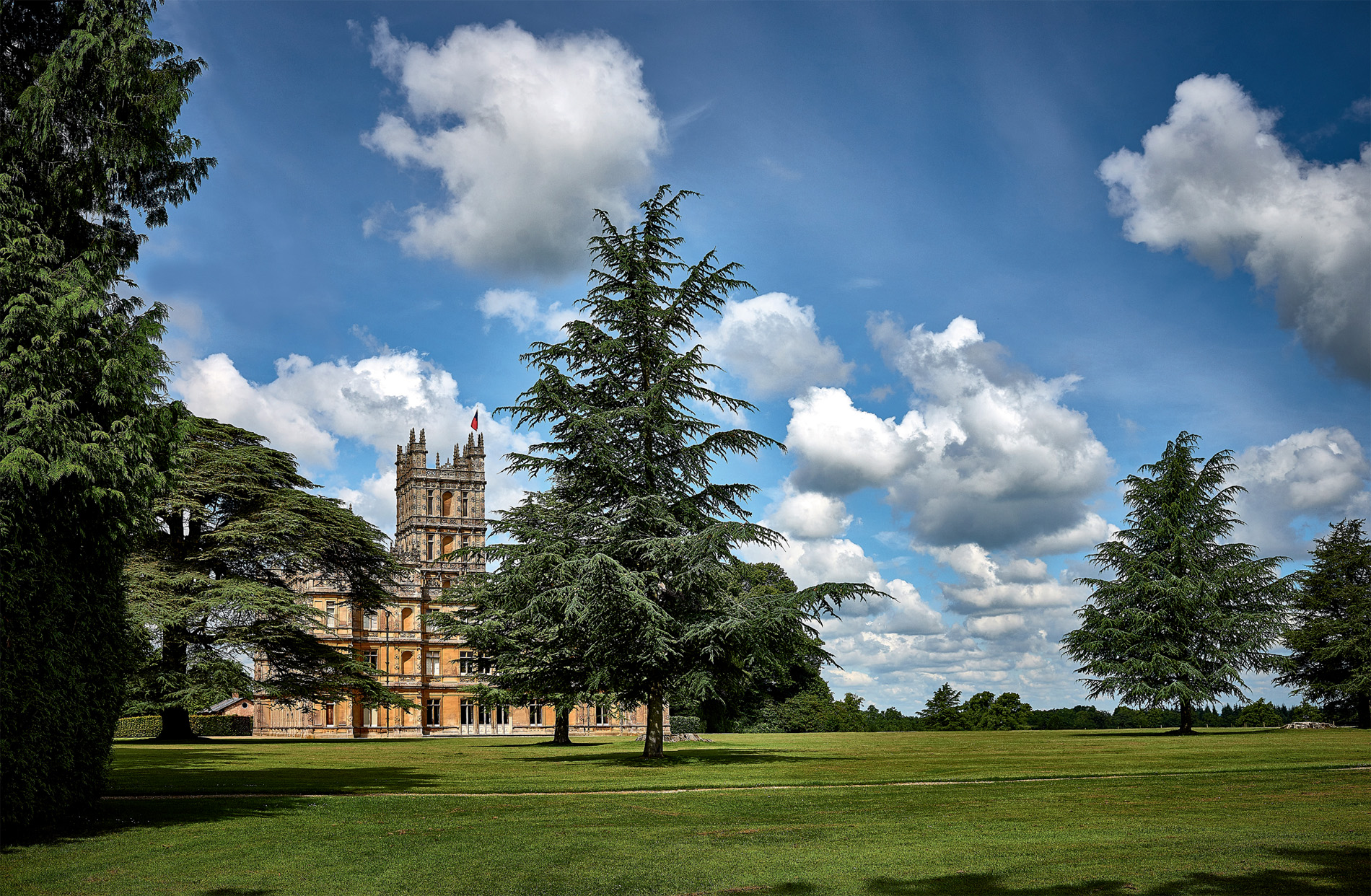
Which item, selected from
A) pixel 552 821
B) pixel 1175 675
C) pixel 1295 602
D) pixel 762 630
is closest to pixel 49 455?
pixel 552 821

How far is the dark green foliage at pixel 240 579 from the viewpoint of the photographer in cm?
3231

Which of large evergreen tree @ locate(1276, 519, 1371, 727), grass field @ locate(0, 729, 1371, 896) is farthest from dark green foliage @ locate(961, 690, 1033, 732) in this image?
grass field @ locate(0, 729, 1371, 896)

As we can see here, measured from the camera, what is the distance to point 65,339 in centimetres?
1064

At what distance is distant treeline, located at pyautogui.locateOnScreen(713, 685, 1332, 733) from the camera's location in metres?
54.7

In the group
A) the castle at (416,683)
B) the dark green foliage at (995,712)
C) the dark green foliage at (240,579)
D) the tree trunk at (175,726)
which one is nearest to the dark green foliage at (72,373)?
the dark green foliage at (240,579)

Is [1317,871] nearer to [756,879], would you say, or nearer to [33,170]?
[756,879]

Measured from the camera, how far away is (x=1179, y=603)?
35750 mm

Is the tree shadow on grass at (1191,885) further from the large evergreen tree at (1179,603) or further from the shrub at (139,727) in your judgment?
the shrub at (139,727)

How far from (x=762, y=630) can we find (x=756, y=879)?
13335 mm

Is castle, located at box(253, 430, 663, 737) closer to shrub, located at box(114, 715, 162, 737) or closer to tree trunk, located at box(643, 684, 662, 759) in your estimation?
shrub, located at box(114, 715, 162, 737)

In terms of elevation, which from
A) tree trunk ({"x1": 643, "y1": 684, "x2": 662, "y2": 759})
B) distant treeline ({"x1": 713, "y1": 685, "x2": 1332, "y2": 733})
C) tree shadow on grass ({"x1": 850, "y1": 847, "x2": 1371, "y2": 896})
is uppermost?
tree shadow on grass ({"x1": 850, "y1": 847, "x2": 1371, "y2": 896})

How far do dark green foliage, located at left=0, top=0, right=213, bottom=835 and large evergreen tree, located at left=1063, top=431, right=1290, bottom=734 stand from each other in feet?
109

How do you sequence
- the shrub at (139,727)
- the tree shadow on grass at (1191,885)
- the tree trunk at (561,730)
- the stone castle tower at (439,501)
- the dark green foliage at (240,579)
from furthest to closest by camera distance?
the stone castle tower at (439,501) < the shrub at (139,727) < the tree trunk at (561,730) < the dark green foliage at (240,579) < the tree shadow on grass at (1191,885)

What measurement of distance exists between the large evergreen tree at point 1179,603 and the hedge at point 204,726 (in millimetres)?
40406
